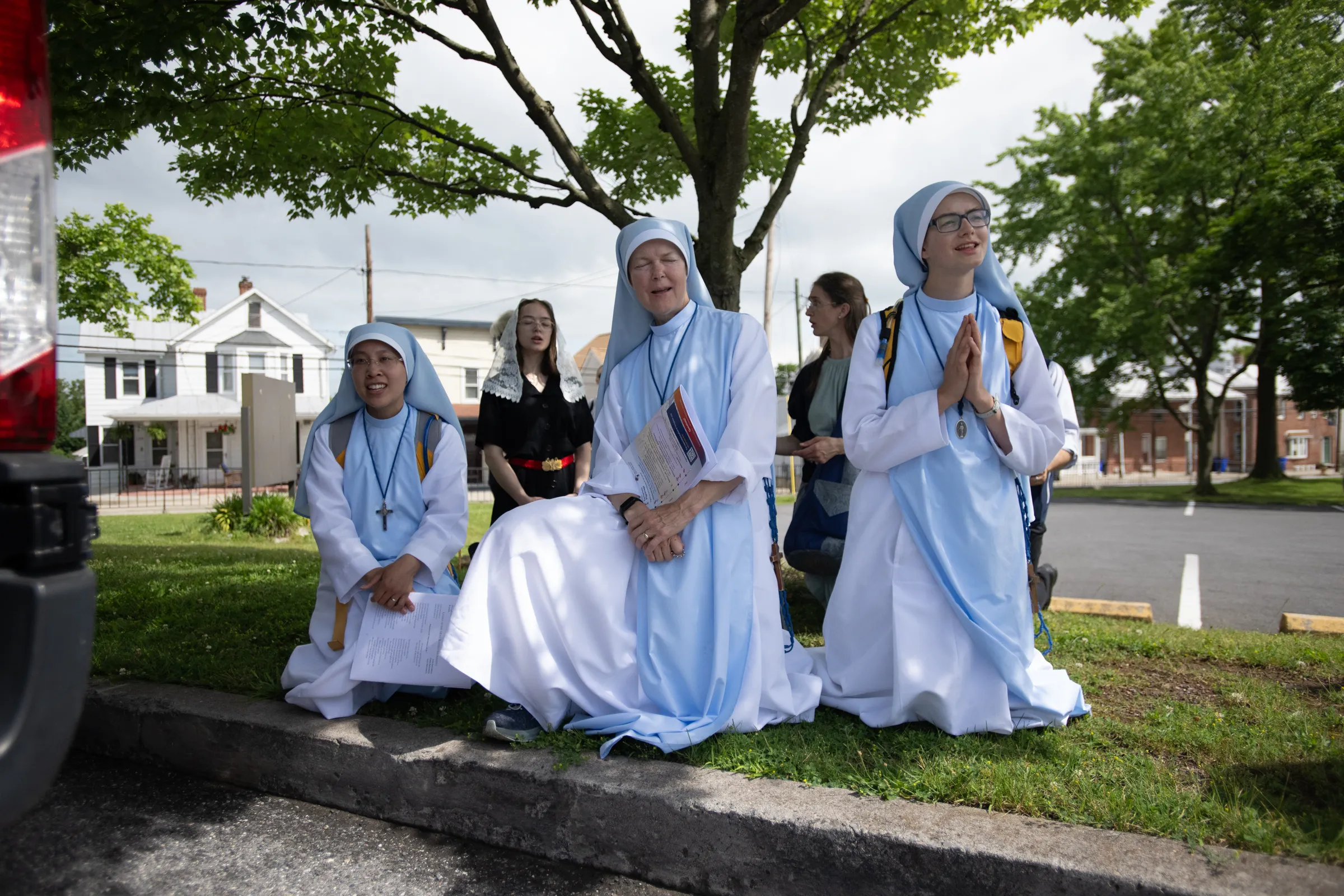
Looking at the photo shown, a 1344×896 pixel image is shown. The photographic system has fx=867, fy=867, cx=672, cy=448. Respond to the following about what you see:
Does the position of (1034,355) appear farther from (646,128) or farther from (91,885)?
(646,128)

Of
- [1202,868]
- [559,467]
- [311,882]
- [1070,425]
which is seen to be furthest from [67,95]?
[1202,868]

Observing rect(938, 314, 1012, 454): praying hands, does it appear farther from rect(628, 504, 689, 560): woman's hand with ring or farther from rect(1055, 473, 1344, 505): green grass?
rect(1055, 473, 1344, 505): green grass

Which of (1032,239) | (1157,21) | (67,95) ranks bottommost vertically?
(67,95)

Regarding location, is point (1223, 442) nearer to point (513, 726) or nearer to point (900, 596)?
point (900, 596)

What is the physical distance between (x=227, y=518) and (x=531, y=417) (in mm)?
12282

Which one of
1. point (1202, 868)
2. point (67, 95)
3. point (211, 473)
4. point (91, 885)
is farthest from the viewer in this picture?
point (211, 473)

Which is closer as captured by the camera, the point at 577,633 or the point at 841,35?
the point at 577,633

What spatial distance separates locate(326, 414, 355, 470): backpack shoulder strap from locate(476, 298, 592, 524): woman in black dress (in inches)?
55.8

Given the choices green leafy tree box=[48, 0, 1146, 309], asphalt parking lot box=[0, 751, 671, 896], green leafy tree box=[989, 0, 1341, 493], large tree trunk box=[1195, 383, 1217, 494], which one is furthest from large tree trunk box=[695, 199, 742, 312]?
large tree trunk box=[1195, 383, 1217, 494]

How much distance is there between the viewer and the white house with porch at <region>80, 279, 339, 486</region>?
37.5 metres

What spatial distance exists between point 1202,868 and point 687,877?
128 cm

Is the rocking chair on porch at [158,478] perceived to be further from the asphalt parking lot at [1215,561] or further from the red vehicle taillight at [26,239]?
the red vehicle taillight at [26,239]

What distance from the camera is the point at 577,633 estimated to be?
3119 mm

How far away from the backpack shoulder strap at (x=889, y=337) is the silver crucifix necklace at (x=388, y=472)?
6.99 feet
